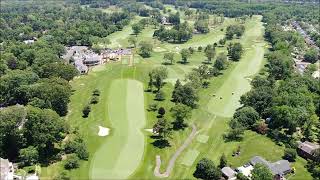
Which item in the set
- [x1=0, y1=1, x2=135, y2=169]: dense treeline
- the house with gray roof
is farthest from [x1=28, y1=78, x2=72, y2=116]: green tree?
the house with gray roof

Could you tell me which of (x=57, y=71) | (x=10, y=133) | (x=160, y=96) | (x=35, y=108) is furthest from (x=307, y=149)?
(x=57, y=71)

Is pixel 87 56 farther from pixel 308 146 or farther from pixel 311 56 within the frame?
pixel 308 146

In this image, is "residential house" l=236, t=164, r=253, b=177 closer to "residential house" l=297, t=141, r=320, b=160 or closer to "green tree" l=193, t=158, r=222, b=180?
"green tree" l=193, t=158, r=222, b=180

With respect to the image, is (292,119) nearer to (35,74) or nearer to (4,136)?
(4,136)

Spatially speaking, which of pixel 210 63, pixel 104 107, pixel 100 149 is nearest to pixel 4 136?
pixel 100 149

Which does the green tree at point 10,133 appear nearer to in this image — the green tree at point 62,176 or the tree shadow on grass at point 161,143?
the green tree at point 62,176
